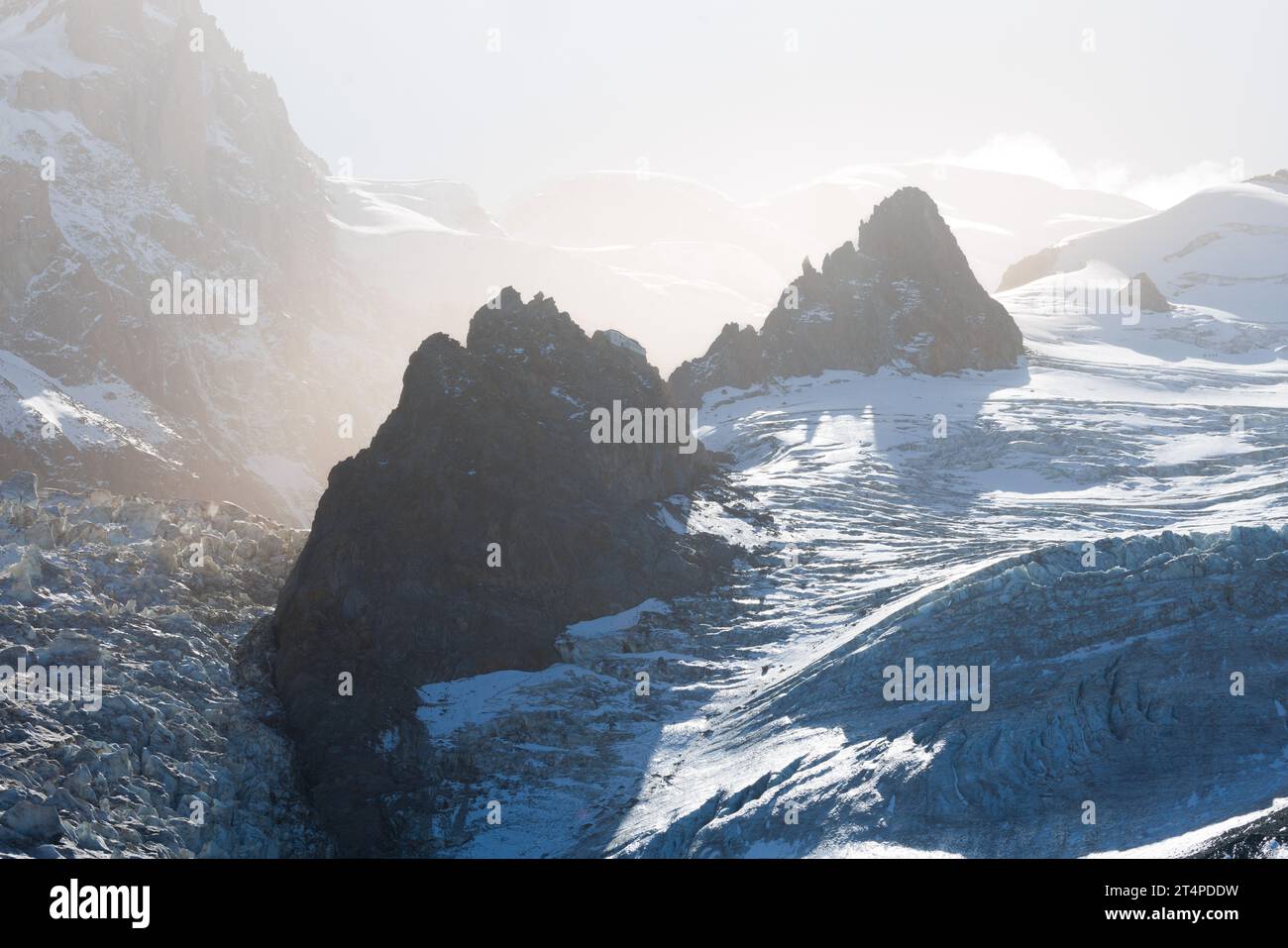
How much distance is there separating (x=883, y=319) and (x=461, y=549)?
6833 centimetres

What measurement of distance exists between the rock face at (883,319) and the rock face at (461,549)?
44.6 metres

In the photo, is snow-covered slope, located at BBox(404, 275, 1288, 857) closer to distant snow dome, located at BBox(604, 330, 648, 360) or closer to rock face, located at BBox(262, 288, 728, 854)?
rock face, located at BBox(262, 288, 728, 854)

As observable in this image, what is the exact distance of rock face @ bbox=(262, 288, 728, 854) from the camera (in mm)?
68812

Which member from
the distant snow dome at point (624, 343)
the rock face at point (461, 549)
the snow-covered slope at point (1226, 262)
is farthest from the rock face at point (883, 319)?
the rock face at point (461, 549)

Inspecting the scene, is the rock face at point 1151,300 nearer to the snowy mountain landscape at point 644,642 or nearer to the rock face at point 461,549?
the snowy mountain landscape at point 644,642

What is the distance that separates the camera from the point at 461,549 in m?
78.2

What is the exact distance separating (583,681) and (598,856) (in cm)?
1548

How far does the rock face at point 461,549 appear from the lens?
68.8 m

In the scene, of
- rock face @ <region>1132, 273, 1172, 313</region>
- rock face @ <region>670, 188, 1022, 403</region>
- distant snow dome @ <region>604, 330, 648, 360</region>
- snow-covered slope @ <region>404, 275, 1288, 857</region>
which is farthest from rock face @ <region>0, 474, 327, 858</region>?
rock face @ <region>1132, 273, 1172, 313</region>

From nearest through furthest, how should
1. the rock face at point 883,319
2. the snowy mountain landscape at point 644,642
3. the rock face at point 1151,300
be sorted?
the snowy mountain landscape at point 644,642
the rock face at point 883,319
the rock face at point 1151,300

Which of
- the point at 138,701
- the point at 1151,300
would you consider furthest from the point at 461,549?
the point at 1151,300

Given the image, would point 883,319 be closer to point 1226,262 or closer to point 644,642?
point 644,642

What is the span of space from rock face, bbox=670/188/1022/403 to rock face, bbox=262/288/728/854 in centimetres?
4461
